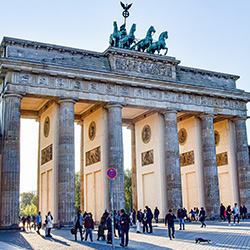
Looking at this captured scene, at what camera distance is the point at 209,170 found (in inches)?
1430

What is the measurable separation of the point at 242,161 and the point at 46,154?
19877 millimetres

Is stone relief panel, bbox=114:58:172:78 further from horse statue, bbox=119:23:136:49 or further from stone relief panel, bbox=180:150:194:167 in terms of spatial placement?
stone relief panel, bbox=180:150:194:167

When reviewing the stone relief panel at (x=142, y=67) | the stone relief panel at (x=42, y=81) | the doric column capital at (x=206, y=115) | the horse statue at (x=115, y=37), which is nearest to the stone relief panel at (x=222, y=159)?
the doric column capital at (x=206, y=115)

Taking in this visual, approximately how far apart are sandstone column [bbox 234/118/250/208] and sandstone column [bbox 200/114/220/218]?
374 centimetres

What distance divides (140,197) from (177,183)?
19.6 feet

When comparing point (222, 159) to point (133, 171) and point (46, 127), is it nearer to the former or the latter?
point (133, 171)

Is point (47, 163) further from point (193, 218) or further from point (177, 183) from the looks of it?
point (193, 218)

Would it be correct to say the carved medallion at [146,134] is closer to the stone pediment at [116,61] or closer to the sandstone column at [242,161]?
the stone pediment at [116,61]

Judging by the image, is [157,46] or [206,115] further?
[206,115]

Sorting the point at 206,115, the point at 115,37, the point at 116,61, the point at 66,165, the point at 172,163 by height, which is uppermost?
the point at 115,37

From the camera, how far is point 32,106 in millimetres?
→ 35625

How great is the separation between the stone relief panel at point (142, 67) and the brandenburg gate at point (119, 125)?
0.10 metres

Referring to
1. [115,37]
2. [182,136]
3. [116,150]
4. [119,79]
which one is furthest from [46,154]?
[182,136]

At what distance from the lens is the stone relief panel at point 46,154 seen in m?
32.1
